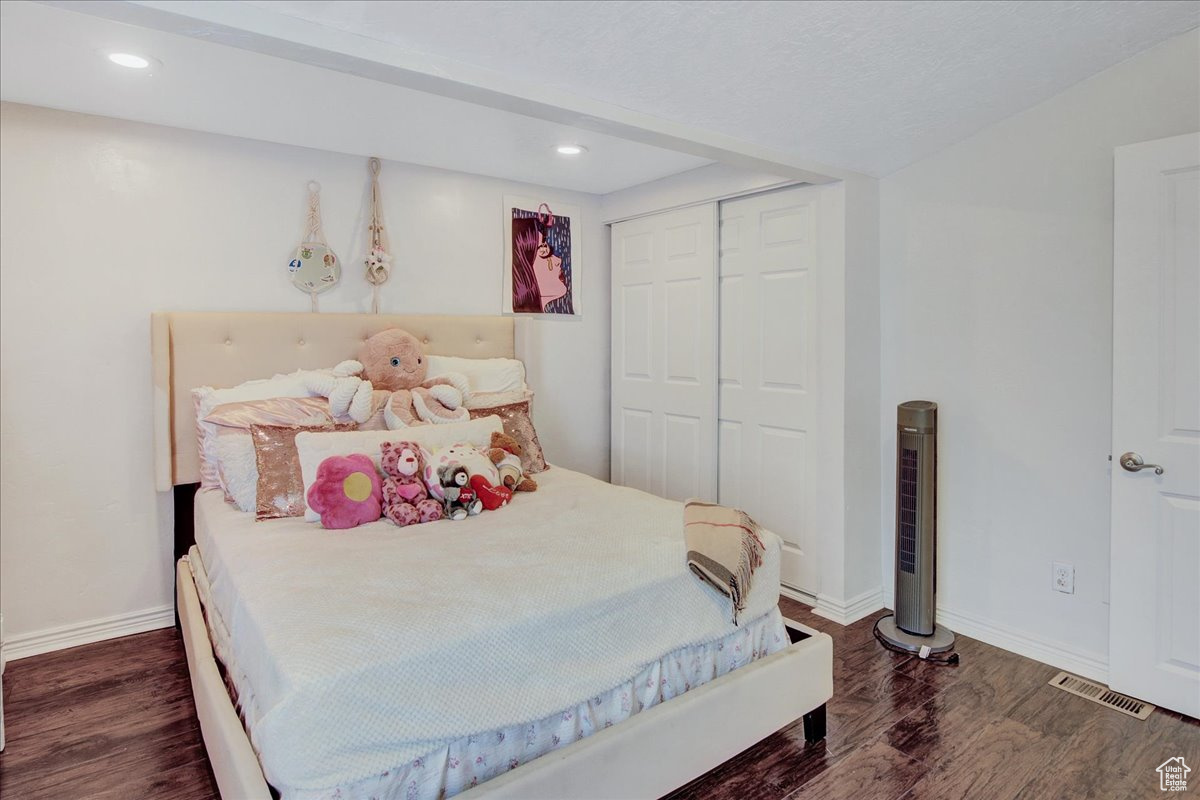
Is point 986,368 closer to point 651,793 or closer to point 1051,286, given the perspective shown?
point 1051,286

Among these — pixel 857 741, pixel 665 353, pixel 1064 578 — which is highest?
pixel 665 353

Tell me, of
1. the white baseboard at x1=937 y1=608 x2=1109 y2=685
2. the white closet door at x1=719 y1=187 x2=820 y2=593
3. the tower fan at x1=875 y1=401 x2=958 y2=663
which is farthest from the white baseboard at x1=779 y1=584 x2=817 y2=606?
the white baseboard at x1=937 y1=608 x2=1109 y2=685

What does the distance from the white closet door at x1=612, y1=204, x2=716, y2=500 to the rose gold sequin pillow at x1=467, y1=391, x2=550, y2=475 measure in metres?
0.96

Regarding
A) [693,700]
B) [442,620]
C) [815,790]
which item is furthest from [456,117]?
[815,790]

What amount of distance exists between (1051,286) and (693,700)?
6.85 feet

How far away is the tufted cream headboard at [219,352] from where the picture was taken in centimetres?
280

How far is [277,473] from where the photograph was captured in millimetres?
2424

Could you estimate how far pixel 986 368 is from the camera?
2.78m

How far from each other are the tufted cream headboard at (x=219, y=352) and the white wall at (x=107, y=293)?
10 cm

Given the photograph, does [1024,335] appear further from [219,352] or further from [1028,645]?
[219,352]

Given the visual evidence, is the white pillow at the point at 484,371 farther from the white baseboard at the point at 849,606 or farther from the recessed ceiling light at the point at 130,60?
the white baseboard at the point at 849,606

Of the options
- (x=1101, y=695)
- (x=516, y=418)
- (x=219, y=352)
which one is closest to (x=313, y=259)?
(x=219, y=352)

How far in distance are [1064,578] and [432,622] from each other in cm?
243

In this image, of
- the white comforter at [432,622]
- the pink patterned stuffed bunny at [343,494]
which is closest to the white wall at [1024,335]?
the white comforter at [432,622]
